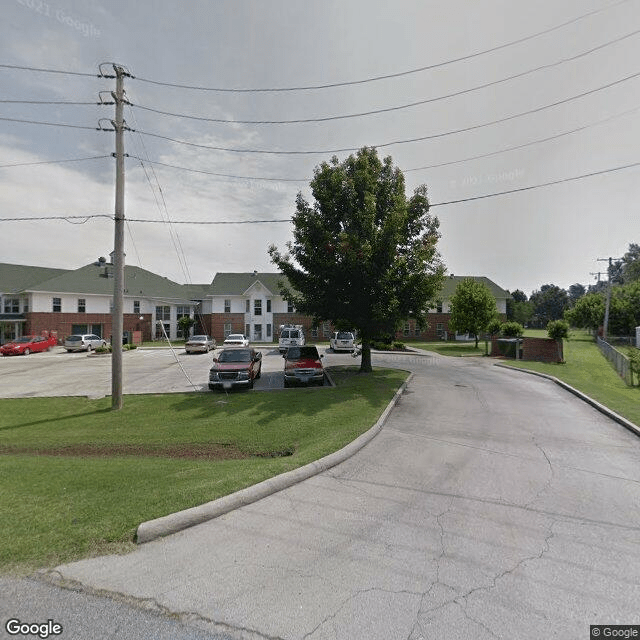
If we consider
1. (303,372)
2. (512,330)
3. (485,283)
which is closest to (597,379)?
(512,330)

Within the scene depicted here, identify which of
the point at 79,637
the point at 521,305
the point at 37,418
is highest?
the point at 521,305

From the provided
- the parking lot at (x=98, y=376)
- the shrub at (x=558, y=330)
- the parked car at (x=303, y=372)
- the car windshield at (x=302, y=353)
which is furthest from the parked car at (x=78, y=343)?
the shrub at (x=558, y=330)

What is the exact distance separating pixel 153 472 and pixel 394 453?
437 centimetres

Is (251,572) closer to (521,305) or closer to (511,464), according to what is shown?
(511,464)

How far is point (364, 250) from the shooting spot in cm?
1394

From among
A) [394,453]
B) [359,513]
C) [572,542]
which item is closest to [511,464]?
A: [394,453]

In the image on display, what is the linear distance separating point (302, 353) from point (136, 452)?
378 inches

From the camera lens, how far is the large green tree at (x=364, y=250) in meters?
14.6

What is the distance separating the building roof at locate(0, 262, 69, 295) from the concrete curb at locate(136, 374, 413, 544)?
46769mm

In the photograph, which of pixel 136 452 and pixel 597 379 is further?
pixel 597 379

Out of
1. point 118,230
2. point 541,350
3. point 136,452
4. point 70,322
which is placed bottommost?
point 136,452

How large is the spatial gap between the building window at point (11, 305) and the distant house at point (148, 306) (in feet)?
0.36

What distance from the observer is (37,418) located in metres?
11.5

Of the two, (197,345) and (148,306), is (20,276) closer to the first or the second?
(148,306)
